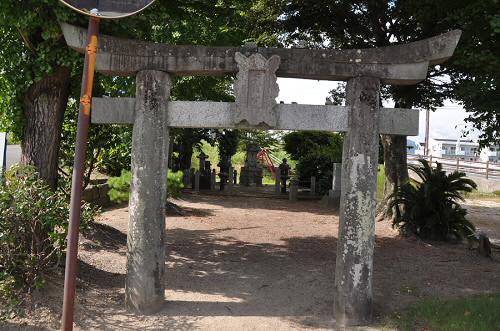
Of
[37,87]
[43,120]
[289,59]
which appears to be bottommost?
[43,120]

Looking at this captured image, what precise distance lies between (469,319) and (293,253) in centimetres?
411

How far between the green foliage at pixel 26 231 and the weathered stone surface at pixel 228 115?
1.13 meters

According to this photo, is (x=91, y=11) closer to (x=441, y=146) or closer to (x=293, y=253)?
(x=293, y=253)

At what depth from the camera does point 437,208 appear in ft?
34.9

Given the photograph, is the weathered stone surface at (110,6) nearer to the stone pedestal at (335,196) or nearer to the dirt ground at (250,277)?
the dirt ground at (250,277)

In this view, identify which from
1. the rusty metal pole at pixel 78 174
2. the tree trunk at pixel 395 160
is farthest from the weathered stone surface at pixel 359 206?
the tree trunk at pixel 395 160

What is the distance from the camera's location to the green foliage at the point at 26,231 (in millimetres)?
5270

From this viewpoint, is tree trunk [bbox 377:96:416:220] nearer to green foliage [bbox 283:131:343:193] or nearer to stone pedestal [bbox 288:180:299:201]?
stone pedestal [bbox 288:180:299:201]

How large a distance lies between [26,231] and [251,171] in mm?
19286

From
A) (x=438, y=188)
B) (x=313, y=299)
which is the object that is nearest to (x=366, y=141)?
(x=313, y=299)

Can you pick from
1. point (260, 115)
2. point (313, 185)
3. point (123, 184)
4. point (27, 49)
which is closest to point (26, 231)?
point (27, 49)

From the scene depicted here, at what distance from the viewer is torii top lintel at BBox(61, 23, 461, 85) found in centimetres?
554

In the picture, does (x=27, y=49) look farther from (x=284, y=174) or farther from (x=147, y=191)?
(x=284, y=174)

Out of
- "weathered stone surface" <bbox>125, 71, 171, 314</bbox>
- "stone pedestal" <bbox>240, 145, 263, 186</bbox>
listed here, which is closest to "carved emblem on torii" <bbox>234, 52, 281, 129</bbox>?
"weathered stone surface" <bbox>125, 71, 171, 314</bbox>
